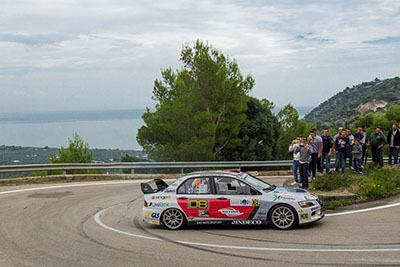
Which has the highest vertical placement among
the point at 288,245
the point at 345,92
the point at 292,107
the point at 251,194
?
the point at 345,92

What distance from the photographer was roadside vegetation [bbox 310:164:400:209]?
12.2 meters

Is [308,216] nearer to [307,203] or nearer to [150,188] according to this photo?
[307,203]

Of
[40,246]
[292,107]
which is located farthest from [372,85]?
[40,246]

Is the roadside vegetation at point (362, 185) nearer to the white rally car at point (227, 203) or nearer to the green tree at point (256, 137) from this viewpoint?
the white rally car at point (227, 203)

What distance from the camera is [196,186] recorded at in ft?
34.7

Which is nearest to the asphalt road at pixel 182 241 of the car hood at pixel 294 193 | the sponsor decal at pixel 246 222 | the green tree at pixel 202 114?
the sponsor decal at pixel 246 222

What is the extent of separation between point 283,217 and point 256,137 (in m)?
27.3

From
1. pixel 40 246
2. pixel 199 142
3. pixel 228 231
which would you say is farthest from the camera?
pixel 199 142

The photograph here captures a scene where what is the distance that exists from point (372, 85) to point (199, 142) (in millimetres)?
155441

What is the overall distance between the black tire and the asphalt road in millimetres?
225

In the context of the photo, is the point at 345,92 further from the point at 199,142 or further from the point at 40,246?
the point at 40,246

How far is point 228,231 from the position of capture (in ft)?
33.3

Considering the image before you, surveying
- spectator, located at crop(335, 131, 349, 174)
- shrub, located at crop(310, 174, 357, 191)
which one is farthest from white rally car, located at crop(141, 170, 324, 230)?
spectator, located at crop(335, 131, 349, 174)

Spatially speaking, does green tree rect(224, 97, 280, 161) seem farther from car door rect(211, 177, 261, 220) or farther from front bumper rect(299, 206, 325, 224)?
front bumper rect(299, 206, 325, 224)
